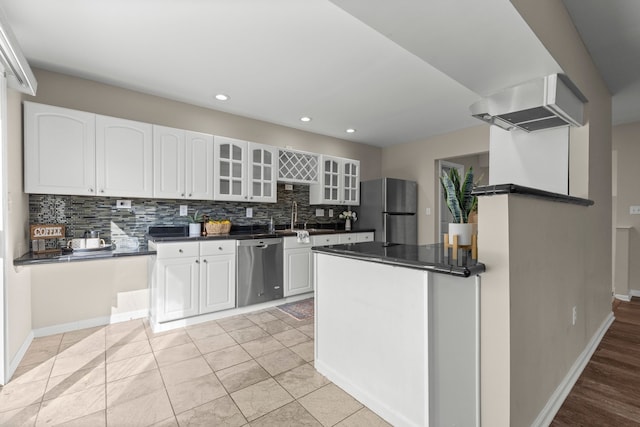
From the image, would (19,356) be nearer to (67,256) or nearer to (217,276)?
(67,256)

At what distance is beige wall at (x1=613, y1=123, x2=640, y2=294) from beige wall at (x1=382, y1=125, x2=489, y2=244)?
1864mm

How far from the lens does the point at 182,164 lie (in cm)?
323

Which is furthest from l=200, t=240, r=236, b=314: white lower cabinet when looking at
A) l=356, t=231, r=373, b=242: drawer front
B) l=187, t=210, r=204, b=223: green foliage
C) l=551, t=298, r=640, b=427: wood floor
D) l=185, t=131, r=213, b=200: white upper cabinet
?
l=551, t=298, r=640, b=427: wood floor

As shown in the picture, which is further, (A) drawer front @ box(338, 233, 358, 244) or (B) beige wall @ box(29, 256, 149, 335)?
(A) drawer front @ box(338, 233, 358, 244)

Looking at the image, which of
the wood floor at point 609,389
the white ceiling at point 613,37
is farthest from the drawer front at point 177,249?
the white ceiling at point 613,37

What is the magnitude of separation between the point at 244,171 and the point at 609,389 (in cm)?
371

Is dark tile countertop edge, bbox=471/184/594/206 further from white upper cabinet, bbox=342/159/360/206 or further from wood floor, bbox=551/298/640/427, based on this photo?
white upper cabinet, bbox=342/159/360/206

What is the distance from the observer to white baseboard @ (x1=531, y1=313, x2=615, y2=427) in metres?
1.58

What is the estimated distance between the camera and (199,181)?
335 centimetres

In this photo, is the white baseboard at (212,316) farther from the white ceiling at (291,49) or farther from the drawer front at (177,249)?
the white ceiling at (291,49)

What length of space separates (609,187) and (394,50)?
266cm

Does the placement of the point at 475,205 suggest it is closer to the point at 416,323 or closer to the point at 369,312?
the point at 416,323

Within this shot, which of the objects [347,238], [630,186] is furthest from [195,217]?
[630,186]

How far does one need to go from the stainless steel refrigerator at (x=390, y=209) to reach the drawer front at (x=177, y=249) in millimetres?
2791
